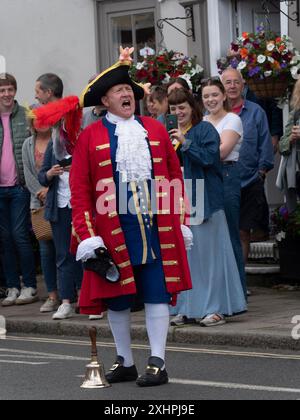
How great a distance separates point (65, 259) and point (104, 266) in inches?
164

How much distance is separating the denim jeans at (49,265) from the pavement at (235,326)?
0.98 ft

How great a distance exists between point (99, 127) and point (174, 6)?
8113mm

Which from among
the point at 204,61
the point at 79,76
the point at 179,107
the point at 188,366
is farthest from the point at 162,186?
the point at 79,76

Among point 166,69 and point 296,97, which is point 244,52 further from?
point 296,97

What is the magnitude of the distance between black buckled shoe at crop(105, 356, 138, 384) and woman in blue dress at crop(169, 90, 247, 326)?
2357mm

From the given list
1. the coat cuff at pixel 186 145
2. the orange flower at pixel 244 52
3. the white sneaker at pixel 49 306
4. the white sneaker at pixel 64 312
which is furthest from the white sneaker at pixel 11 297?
the coat cuff at pixel 186 145

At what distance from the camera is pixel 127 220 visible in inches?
374

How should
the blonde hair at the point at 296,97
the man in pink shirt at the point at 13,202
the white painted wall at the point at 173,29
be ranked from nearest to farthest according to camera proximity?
the blonde hair at the point at 296,97
the man in pink shirt at the point at 13,202
the white painted wall at the point at 173,29

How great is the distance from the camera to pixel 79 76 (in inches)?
739

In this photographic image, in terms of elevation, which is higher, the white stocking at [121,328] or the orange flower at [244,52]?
the orange flower at [244,52]

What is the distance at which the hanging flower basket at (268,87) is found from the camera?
14.9 metres

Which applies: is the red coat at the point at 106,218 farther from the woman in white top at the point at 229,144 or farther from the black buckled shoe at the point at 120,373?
the woman in white top at the point at 229,144

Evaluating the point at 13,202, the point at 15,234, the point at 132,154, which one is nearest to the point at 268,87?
the point at 13,202
